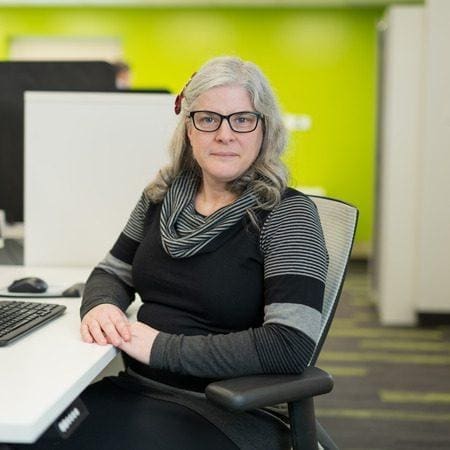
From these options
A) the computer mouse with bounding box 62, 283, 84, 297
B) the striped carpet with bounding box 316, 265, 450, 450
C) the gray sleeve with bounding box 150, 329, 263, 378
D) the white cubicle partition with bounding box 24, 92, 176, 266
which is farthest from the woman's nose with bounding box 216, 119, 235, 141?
the striped carpet with bounding box 316, 265, 450, 450

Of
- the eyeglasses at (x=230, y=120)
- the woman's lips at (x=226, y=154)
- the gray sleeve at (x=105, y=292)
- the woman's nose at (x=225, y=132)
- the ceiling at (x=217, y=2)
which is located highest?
the ceiling at (x=217, y=2)

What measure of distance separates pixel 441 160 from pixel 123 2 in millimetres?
4025

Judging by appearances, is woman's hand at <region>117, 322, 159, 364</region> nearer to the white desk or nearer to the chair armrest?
the white desk

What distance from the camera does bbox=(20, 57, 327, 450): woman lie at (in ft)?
3.99

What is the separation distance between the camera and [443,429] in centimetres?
268

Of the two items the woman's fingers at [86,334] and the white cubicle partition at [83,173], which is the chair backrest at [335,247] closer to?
the woman's fingers at [86,334]

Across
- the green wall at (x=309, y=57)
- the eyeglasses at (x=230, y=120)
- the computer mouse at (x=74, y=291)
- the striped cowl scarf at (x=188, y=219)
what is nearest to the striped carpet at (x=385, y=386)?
the computer mouse at (x=74, y=291)

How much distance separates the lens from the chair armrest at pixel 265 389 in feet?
3.48

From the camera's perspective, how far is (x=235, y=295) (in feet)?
4.33

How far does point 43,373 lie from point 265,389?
34 cm

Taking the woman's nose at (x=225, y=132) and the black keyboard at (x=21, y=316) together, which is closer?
the black keyboard at (x=21, y=316)

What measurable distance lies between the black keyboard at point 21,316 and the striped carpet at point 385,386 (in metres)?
1.47

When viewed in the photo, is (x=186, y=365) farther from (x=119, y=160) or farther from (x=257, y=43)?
(x=257, y=43)

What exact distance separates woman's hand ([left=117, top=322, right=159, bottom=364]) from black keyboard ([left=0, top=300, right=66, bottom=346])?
0.18 m
